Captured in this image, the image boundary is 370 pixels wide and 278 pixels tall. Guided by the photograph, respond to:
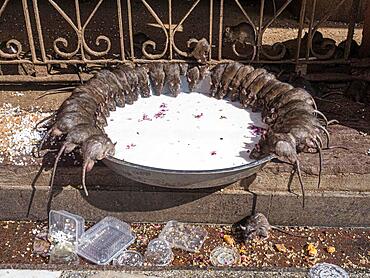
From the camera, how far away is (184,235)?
3.96m

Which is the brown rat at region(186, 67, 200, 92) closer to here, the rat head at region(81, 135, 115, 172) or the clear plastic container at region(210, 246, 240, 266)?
the rat head at region(81, 135, 115, 172)

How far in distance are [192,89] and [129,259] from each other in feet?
4.83

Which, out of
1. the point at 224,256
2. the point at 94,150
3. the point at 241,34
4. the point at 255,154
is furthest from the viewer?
the point at 241,34

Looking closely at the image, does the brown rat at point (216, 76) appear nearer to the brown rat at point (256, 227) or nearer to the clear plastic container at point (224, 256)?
the brown rat at point (256, 227)

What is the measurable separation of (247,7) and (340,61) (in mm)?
3104

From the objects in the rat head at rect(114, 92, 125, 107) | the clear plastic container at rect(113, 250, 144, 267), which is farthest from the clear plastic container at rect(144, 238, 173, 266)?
the rat head at rect(114, 92, 125, 107)

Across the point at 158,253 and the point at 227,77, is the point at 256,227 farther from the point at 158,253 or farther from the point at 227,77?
the point at 227,77

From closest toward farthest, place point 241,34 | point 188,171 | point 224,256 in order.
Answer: point 188,171, point 224,256, point 241,34

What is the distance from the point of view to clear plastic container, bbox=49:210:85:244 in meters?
3.87

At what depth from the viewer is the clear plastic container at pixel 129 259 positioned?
369 cm

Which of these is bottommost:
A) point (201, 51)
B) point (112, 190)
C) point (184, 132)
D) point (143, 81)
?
point (112, 190)

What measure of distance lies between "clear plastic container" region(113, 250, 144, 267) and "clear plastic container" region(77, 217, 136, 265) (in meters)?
0.04

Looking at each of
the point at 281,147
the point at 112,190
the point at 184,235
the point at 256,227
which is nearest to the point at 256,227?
the point at 256,227

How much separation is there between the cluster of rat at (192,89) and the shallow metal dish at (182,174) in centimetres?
15
